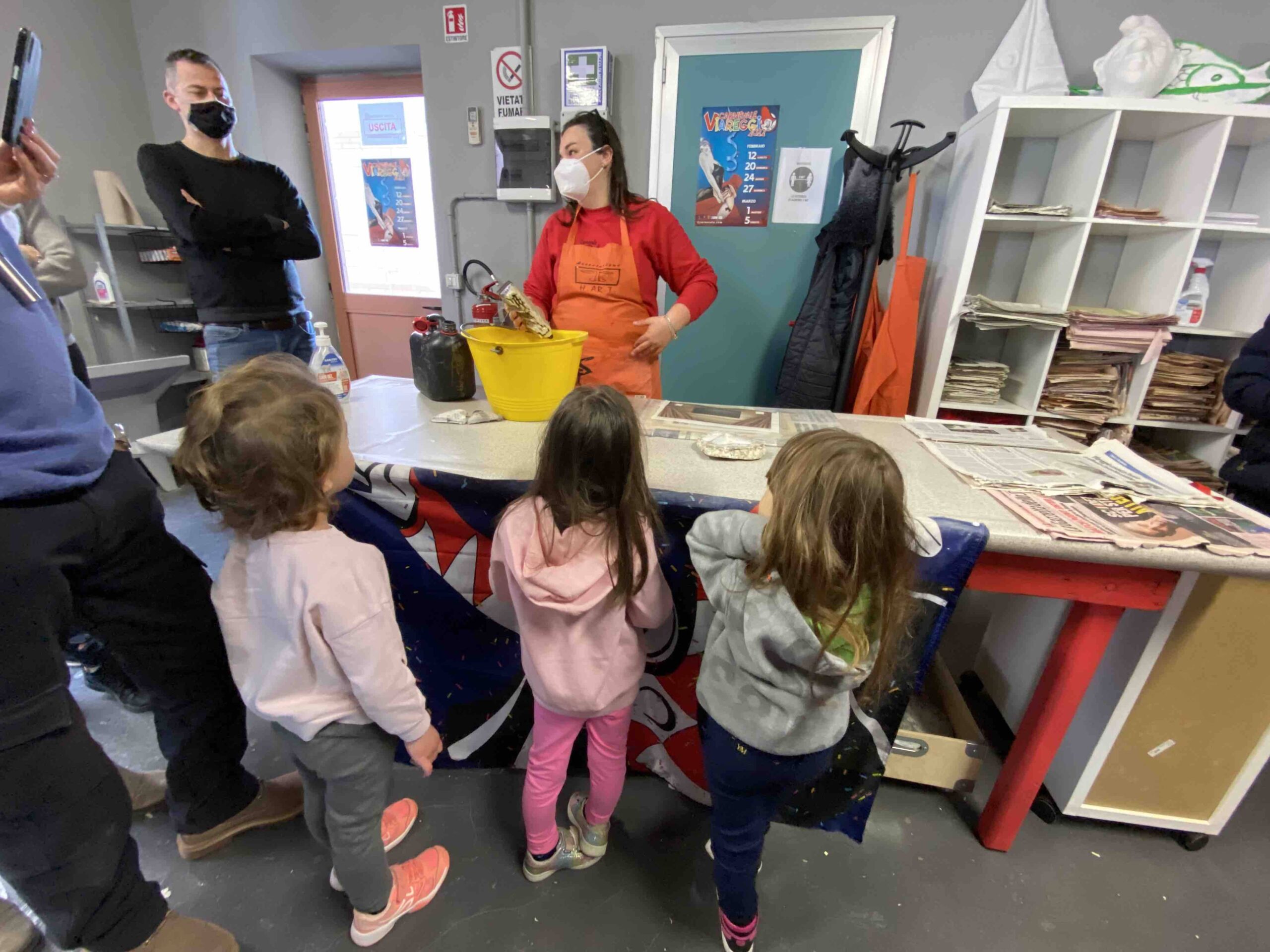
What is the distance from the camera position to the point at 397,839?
1.21 metres

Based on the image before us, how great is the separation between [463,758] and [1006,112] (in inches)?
99.6

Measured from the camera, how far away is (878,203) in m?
2.15

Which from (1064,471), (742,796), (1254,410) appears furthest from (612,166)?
(1254,410)

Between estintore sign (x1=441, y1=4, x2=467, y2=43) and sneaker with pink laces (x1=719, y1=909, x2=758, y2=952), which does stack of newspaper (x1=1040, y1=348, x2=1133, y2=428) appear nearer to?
sneaker with pink laces (x1=719, y1=909, x2=758, y2=952)

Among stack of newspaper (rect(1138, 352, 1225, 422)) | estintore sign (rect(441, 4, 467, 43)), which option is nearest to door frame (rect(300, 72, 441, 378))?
estintore sign (rect(441, 4, 467, 43))

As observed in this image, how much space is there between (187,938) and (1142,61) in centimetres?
331

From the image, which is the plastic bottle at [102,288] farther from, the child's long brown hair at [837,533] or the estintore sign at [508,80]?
the child's long brown hair at [837,533]

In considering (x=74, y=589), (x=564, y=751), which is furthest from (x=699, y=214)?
(x=74, y=589)

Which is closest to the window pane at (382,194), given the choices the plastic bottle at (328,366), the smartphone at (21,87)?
the plastic bottle at (328,366)

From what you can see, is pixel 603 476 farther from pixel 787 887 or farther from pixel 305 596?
pixel 787 887

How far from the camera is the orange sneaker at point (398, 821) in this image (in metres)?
1.21

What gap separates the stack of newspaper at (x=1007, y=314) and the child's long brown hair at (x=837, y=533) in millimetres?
1629

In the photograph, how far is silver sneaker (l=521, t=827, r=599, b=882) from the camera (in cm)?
113

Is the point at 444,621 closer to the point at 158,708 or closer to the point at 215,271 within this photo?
the point at 158,708
